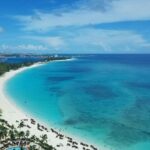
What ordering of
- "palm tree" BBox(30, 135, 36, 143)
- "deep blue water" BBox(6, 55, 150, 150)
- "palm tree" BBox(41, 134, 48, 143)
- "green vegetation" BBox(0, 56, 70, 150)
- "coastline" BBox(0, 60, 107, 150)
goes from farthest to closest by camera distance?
"deep blue water" BBox(6, 55, 150, 150) → "coastline" BBox(0, 60, 107, 150) → "palm tree" BBox(41, 134, 48, 143) → "palm tree" BBox(30, 135, 36, 143) → "green vegetation" BBox(0, 56, 70, 150)

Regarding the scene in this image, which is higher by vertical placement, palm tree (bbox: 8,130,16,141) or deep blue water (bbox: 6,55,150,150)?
palm tree (bbox: 8,130,16,141)

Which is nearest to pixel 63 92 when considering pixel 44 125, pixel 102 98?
pixel 102 98

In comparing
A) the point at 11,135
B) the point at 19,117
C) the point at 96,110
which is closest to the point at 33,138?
the point at 11,135

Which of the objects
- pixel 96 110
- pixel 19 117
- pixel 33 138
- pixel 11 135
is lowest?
pixel 96 110

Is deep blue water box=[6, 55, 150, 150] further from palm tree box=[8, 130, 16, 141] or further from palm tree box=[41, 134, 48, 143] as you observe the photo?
palm tree box=[8, 130, 16, 141]

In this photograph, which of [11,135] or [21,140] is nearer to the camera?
[21,140]

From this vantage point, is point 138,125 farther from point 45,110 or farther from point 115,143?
point 45,110

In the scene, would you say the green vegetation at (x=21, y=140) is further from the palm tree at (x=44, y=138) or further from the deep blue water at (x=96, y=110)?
the deep blue water at (x=96, y=110)

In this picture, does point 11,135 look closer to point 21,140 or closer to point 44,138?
point 21,140

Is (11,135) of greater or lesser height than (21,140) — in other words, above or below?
above

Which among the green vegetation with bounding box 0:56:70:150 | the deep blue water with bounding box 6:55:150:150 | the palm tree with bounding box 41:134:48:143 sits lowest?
the deep blue water with bounding box 6:55:150:150

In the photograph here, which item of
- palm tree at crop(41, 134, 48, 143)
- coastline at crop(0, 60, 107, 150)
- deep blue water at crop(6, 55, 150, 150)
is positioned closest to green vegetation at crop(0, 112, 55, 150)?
palm tree at crop(41, 134, 48, 143)
